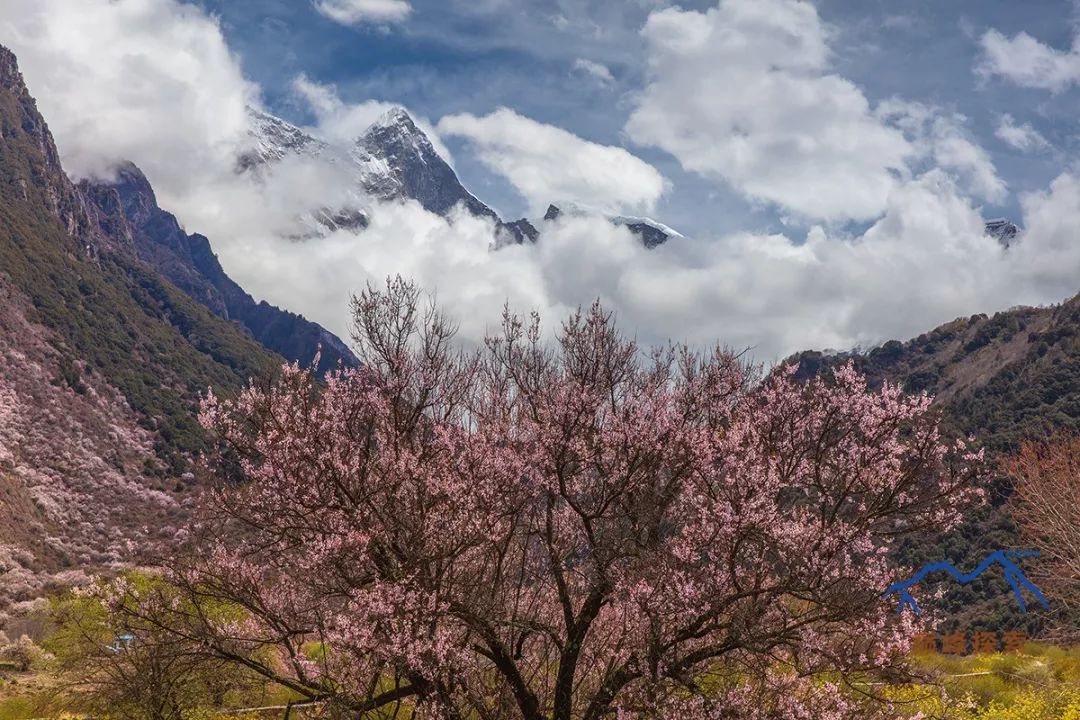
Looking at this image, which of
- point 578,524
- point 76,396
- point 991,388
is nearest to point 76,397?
point 76,396

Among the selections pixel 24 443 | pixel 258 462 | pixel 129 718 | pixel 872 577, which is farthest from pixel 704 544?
pixel 24 443

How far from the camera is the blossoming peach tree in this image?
11930 millimetres

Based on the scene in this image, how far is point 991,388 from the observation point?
117875 mm

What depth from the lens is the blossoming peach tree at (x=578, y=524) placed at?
39.1 feet

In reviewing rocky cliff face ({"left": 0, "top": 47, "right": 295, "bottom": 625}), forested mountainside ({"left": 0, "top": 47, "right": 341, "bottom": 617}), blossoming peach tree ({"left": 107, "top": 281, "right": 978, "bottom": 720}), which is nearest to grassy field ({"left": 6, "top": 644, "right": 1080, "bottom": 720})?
blossoming peach tree ({"left": 107, "top": 281, "right": 978, "bottom": 720})

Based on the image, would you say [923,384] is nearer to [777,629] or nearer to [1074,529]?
[1074,529]

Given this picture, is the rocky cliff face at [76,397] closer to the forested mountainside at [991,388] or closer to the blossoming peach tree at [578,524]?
the blossoming peach tree at [578,524]

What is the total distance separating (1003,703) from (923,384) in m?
141

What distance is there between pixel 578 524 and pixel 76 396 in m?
141

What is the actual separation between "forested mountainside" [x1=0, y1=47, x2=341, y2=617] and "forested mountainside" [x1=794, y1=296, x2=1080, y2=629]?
6960 centimetres

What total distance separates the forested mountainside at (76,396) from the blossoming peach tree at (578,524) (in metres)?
67.9

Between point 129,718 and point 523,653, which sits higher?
point 523,653

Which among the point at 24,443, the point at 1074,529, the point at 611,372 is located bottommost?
the point at 611,372

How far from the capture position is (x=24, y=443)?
113625 mm
